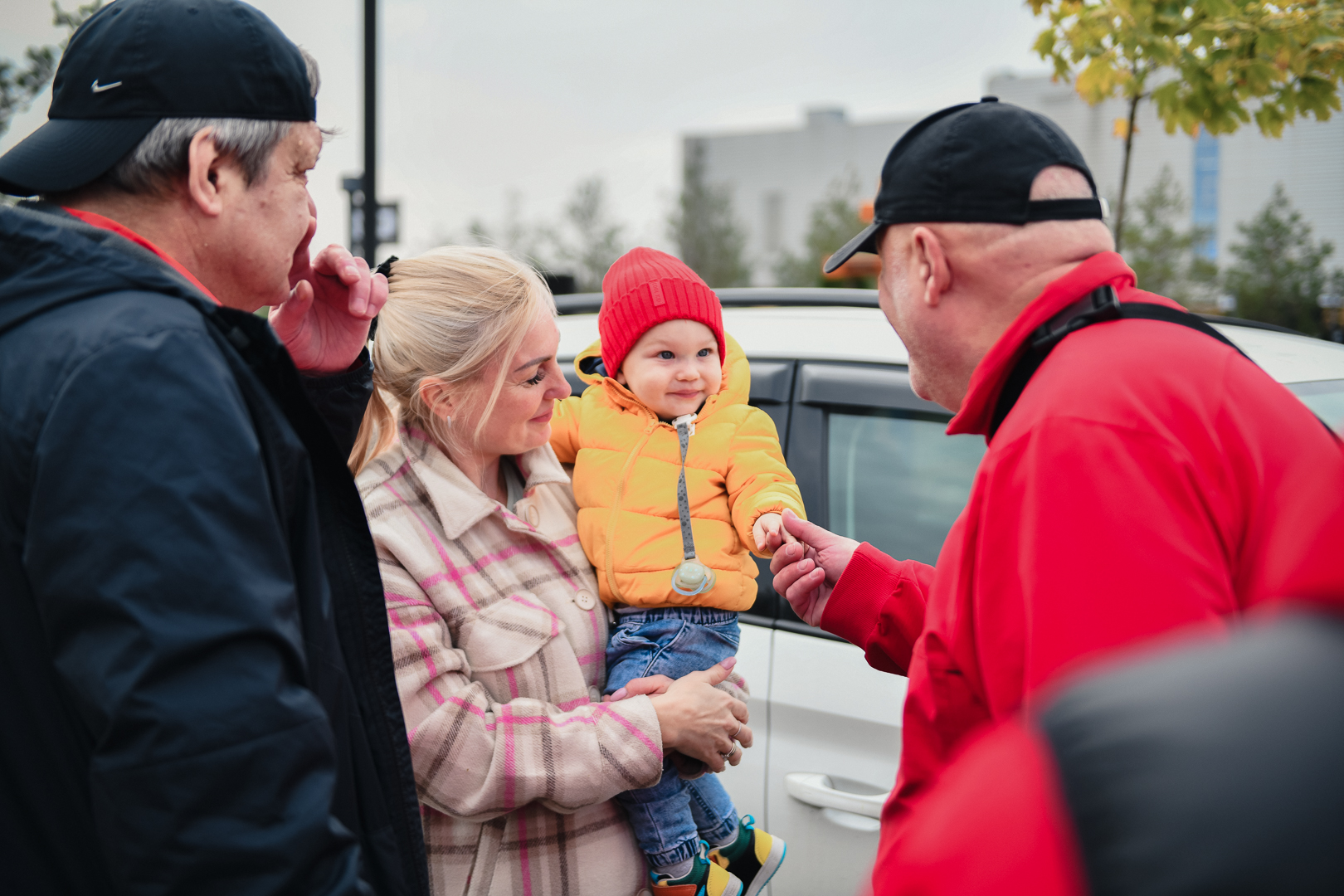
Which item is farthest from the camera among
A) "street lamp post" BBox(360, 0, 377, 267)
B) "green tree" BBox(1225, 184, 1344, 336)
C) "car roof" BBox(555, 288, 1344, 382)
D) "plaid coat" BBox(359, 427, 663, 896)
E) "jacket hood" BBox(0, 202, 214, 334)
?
"green tree" BBox(1225, 184, 1344, 336)

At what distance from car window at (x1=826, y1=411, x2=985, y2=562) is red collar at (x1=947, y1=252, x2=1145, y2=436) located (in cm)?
135

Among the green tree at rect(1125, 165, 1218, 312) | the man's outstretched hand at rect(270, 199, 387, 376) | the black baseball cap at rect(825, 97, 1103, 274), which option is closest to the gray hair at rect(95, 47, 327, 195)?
the man's outstretched hand at rect(270, 199, 387, 376)

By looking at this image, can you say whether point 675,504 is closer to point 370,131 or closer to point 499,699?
point 499,699

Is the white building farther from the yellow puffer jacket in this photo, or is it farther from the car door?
the yellow puffer jacket

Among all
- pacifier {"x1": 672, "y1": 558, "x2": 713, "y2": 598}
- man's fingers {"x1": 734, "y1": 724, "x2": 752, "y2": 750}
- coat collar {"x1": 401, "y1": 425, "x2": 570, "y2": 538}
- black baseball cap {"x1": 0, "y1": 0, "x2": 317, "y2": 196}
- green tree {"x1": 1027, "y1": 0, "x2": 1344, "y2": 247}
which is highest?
green tree {"x1": 1027, "y1": 0, "x2": 1344, "y2": 247}

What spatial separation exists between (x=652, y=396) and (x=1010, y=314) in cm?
114

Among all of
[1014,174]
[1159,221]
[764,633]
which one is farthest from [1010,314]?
[1159,221]

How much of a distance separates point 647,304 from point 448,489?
72cm

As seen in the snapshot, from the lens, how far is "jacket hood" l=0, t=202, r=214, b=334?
4.00 ft

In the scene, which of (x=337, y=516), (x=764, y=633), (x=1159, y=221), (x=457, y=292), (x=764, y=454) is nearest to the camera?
(x=337, y=516)

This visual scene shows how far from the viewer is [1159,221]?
31.3 metres

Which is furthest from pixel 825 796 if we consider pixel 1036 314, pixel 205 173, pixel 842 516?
pixel 205 173

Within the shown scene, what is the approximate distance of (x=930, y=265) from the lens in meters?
1.56

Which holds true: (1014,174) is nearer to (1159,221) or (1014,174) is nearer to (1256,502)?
(1256,502)
